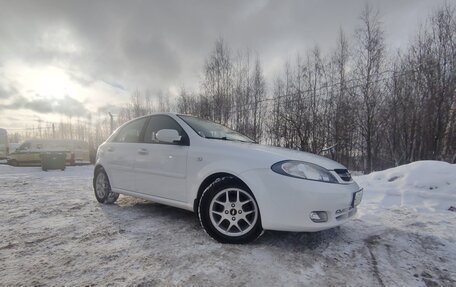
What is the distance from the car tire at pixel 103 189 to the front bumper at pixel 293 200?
2.94 metres

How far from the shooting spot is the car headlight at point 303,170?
248cm

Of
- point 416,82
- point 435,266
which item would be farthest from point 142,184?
point 416,82

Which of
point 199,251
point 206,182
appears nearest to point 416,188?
point 206,182

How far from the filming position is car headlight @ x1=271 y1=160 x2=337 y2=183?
2479 mm

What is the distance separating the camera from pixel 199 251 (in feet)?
8.19

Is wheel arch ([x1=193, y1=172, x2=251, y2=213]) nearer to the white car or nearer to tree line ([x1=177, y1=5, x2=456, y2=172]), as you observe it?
the white car

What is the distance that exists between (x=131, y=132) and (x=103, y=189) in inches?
48.1

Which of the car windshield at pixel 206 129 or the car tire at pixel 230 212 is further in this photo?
the car windshield at pixel 206 129

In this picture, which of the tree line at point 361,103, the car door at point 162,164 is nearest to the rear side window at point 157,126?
the car door at point 162,164

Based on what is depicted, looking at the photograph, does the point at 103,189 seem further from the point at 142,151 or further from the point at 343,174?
the point at 343,174

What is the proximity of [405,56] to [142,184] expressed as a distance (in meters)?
17.7

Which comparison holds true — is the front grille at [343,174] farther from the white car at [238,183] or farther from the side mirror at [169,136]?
the side mirror at [169,136]

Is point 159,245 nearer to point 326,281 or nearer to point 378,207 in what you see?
point 326,281

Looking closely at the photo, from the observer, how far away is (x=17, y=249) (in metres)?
2.52
